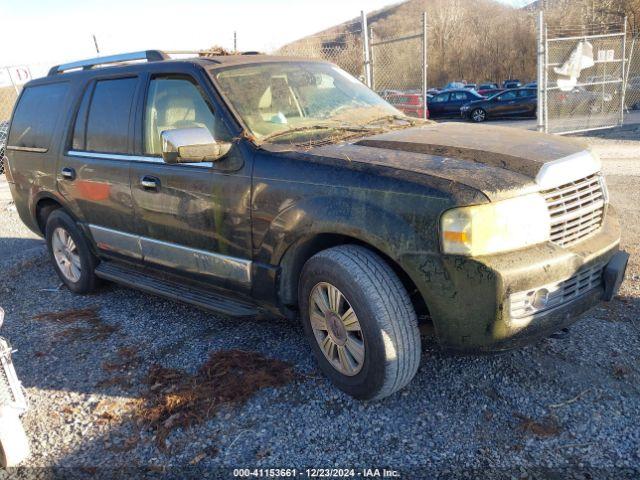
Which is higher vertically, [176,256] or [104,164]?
[104,164]

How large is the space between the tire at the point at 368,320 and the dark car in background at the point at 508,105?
21369 millimetres

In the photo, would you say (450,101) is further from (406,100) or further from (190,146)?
(190,146)

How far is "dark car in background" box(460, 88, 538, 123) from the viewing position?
72.1ft

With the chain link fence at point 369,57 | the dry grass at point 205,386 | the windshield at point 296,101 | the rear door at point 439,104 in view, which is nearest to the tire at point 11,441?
the dry grass at point 205,386

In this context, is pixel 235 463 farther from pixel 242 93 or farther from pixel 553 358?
pixel 242 93

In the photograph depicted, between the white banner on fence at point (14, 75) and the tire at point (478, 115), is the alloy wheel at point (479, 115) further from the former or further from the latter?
the white banner on fence at point (14, 75)

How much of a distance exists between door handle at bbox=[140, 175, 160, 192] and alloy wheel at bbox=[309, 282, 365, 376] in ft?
4.80

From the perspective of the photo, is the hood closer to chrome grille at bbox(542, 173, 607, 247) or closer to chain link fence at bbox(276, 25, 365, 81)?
chrome grille at bbox(542, 173, 607, 247)

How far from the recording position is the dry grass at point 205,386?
299 centimetres

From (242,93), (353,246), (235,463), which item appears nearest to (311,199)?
(353,246)

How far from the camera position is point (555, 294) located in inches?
104

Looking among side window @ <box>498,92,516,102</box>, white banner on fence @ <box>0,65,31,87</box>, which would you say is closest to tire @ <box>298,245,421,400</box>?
white banner on fence @ <box>0,65,31,87</box>

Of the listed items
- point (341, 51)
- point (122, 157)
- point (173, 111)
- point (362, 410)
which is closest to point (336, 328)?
point (362, 410)

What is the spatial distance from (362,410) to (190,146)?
5.83 feet
